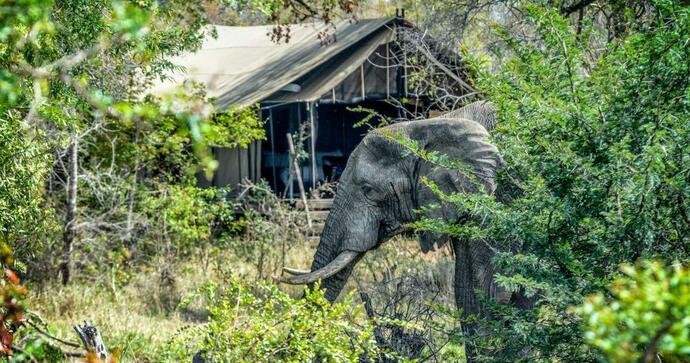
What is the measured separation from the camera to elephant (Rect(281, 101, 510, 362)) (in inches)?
352

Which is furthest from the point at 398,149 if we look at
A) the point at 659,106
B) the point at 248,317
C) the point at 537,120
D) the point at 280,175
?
the point at 280,175

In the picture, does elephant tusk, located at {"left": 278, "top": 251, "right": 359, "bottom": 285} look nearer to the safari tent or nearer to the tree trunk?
the tree trunk

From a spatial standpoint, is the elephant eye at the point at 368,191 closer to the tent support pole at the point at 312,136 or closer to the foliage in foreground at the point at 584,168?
the foliage in foreground at the point at 584,168

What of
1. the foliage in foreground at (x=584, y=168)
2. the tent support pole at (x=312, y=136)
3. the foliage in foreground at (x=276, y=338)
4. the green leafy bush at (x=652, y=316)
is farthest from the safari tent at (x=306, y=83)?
the green leafy bush at (x=652, y=316)

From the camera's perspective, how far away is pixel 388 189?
30.4ft

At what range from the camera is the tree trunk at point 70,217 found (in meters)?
13.2

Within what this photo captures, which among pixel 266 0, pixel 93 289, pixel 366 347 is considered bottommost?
pixel 93 289

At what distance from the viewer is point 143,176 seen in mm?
15883

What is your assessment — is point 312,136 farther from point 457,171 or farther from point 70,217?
point 457,171

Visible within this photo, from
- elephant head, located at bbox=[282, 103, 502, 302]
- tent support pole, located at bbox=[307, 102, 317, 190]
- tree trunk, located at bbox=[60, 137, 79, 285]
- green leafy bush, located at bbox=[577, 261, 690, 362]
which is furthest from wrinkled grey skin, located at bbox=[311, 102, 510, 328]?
tent support pole, located at bbox=[307, 102, 317, 190]

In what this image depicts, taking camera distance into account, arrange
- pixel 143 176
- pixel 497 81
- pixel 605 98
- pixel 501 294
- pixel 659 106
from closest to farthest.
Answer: pixel 659 106 → pixel 605 98 → pixel 497 81 → pixel 501 294 → pixel 143 176

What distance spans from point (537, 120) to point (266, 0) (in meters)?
5.96

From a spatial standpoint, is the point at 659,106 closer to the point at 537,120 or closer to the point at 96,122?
the point at 537,120

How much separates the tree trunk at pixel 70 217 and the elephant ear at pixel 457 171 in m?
5.51
